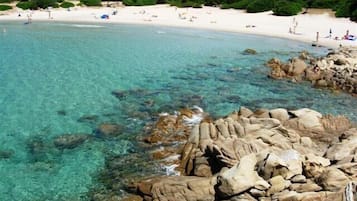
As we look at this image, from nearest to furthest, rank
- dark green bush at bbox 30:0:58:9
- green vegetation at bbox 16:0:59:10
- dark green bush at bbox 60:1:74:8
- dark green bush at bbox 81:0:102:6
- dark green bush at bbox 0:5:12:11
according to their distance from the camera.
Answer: dark green bush at bbox 0:5:12:11 → green vegetation at bbox 16:0:59:10 → dark green bush at bbox 30:0:58:9 → dark green bush at bbox 60:1:74:8 → dark green bush at bbox 81:0:102:6

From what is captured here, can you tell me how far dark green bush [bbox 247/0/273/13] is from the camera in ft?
252

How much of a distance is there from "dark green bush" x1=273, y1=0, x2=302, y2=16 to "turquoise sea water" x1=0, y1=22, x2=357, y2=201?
14756mm

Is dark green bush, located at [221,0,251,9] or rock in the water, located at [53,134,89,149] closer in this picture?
rock in the water, located at [53,134,89,149]

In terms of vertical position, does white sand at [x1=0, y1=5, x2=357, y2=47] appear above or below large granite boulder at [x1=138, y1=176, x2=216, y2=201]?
above

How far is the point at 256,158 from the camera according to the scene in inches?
640

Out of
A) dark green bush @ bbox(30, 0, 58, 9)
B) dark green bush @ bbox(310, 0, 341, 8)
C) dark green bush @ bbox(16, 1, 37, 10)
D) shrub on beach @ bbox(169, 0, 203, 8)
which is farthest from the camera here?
shrub on beach @ bbox(169, 0, 203, 8)

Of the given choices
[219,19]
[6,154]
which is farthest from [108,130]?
[219,19]

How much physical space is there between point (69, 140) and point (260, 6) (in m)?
60.9

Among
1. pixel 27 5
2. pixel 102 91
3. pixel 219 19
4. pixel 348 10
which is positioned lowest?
pixel 102 91

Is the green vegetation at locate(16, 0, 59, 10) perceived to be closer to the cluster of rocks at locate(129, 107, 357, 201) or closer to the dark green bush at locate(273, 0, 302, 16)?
the dark green bush at locate(273, 0, 302, 16)

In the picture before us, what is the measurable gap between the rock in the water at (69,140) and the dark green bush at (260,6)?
59624mm

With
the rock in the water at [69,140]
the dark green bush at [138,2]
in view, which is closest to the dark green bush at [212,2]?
the dark green bush at [138,2]

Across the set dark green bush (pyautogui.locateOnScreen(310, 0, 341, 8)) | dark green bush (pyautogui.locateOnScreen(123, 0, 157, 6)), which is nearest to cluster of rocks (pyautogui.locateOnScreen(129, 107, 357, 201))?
A: dark green bush (pyautogui.locateOnScreen(310, 0, 341, 8))

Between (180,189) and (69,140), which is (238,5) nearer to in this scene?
(69,140)
